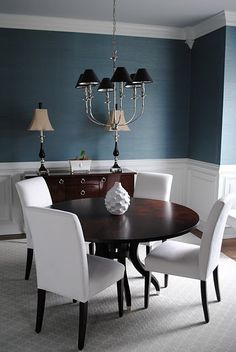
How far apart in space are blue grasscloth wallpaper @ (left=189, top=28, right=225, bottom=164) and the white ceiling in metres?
0.33

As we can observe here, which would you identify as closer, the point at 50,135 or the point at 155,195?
the point at 155,195

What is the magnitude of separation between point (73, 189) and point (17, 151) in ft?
2.74

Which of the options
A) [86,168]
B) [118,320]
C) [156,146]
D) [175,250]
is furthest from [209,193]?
[118,320]

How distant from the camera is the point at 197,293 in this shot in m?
2.96

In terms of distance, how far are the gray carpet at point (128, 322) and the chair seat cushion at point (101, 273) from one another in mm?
343

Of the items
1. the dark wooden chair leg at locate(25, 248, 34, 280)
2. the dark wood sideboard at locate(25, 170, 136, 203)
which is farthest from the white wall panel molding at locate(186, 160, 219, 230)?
the dark wooden chair leg at locate(25, 248, 34, 280)

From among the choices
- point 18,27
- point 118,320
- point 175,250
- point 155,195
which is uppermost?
point 18,27

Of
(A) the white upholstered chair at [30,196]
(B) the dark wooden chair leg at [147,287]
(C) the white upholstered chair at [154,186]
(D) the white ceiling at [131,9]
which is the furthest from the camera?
(D) the white ceiling at [131,9]

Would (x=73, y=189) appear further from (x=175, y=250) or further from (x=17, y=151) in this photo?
(x=175, y=250)

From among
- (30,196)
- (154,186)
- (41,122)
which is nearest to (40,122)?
(41,122)

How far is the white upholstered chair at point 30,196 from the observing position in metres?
3.01

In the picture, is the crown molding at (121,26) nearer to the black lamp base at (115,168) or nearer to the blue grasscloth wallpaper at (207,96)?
the blue grasscloth wallpaper at (207,96)

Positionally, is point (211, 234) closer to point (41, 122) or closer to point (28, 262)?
point (28, 262)

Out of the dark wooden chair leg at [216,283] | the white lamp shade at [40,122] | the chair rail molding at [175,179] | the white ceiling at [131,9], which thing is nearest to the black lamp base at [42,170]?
the chair rail molding at [175,179]
